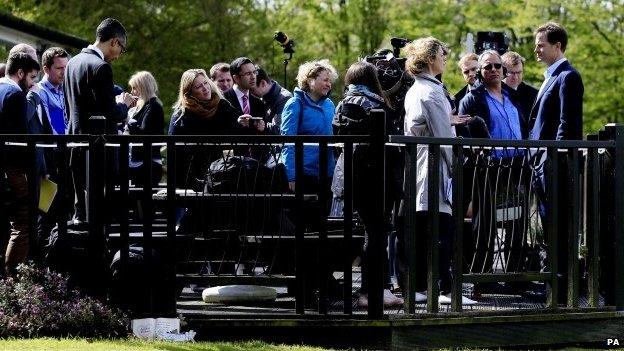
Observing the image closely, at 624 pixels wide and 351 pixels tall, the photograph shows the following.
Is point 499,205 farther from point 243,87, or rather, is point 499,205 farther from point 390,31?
point 390,31

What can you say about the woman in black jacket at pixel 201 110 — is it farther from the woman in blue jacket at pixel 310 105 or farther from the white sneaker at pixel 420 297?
the white sneaker at pixel 420 297

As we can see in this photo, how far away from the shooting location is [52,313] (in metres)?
9.38

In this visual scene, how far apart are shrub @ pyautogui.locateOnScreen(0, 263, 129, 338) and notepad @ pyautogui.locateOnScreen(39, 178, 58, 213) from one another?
2.25 ft

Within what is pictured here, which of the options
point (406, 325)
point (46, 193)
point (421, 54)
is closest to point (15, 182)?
point (46, 193)

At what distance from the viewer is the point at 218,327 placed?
376 inches

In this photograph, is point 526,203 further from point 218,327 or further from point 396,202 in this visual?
point 218,327

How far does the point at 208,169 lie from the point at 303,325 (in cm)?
127

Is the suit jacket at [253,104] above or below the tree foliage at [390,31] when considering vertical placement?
below

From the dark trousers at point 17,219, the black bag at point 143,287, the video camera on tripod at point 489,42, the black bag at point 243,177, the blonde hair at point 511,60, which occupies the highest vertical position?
the video camera on tripod at point 489,42

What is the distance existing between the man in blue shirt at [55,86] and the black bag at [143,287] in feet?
10.9

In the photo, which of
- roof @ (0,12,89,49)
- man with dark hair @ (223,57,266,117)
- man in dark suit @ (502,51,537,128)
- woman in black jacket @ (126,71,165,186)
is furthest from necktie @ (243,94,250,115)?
roof @ (0,12,89,49)

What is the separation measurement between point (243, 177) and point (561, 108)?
2972mm

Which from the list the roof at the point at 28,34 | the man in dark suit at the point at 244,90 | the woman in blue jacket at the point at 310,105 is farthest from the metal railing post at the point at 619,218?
the roof at the point at 28,34

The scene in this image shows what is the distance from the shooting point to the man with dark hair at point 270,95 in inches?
565
